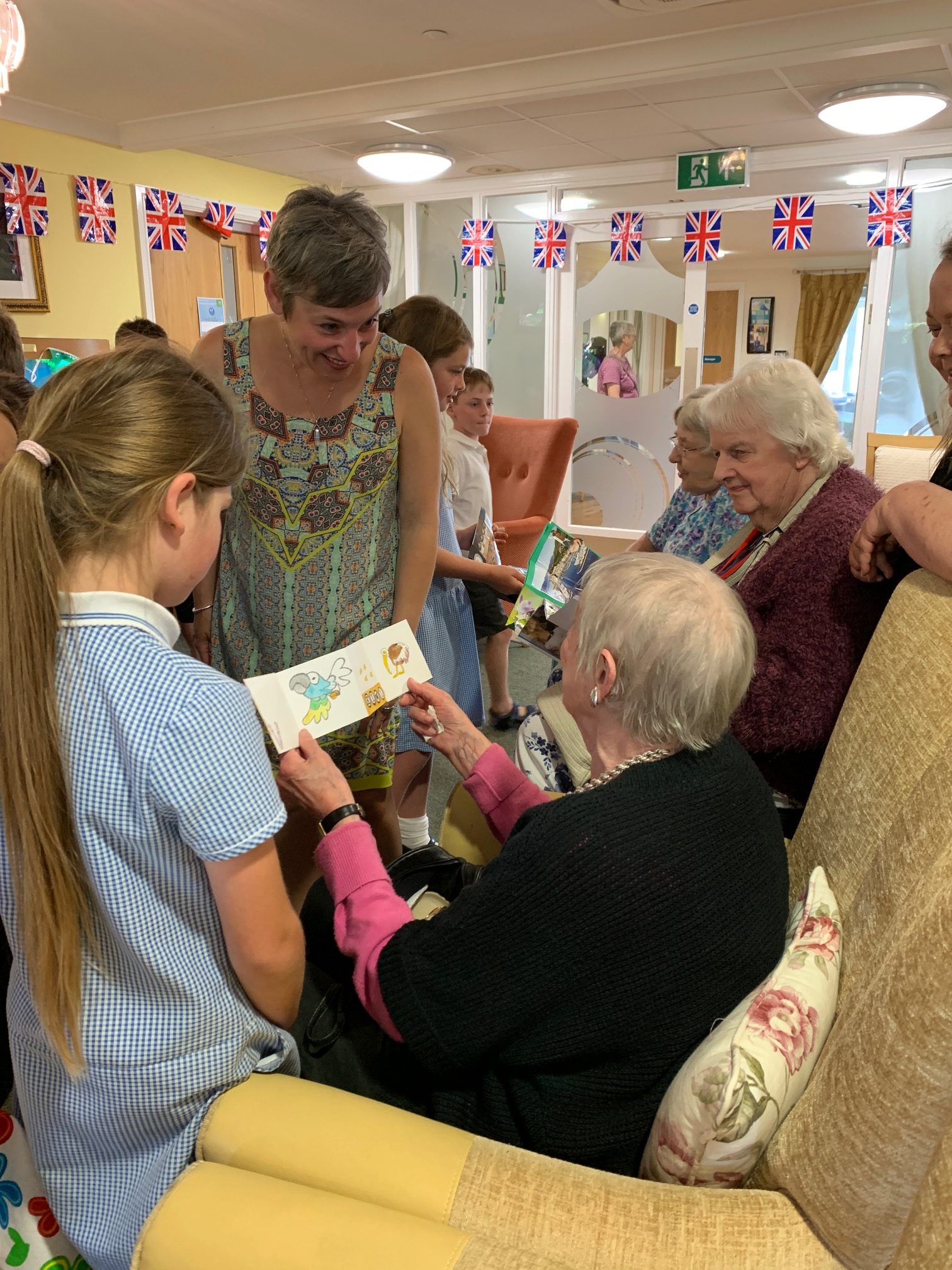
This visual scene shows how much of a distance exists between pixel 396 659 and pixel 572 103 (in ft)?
14.9

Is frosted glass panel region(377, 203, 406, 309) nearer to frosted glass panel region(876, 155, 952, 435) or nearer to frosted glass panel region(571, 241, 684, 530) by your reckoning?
frosted glass panel region(571, 241, 684, 530)

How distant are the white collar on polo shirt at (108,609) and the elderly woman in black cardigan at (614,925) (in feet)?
1.64

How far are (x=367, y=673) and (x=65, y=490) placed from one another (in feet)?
2.27

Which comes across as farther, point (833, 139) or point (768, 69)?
point (833, 139)

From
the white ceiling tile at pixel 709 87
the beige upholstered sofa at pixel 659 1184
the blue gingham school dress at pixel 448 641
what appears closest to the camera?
the beige upholstered sofa at pixel 659 1184

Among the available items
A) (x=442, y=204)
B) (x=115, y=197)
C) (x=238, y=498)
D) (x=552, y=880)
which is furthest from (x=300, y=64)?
(x=552, y=880)

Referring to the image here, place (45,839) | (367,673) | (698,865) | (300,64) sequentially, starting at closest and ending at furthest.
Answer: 1. (45,839)
2. (698,865)
3. (367,673)
4. (300,64)

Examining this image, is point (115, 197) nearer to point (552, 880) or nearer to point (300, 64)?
point (300, 64)

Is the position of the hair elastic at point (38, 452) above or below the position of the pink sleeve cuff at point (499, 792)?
above

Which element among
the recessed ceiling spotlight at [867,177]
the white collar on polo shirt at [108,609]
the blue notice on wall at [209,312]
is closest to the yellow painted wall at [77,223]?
the blue notice on wall at [209,312]

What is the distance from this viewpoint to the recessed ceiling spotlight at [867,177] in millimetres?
6086

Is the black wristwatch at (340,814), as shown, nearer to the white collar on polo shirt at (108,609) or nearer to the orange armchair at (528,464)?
the white collar on polo shirt at (108,609)

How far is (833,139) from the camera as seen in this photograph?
589 centimetres

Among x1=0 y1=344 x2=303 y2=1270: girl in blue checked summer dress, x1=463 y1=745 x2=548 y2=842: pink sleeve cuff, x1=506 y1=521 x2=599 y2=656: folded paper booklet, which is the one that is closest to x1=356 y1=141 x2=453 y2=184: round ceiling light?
x1=506 y1=521 x2=599 y2=656: folded paper booklet
